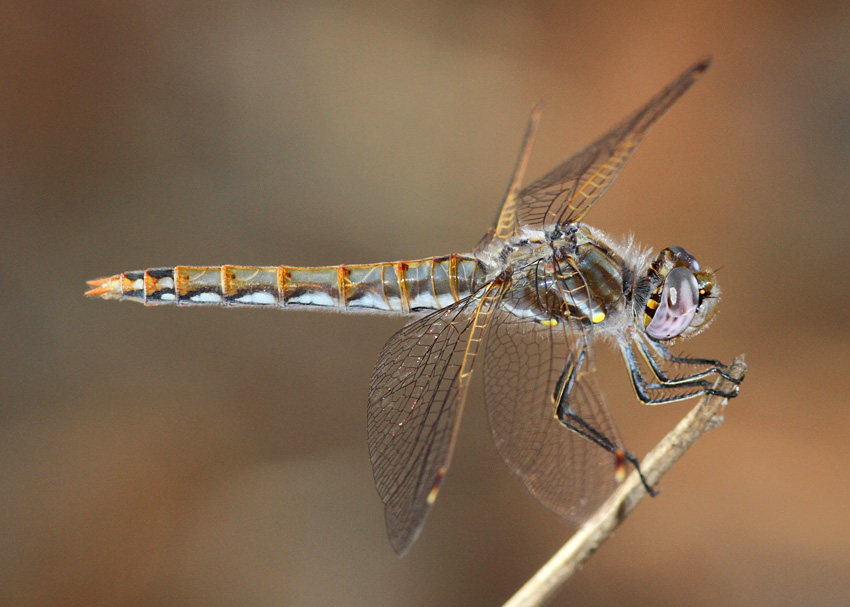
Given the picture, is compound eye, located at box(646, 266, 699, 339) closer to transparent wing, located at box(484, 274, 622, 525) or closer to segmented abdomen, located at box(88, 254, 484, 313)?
transparent wing, located at box(484, 274, 622, 525)

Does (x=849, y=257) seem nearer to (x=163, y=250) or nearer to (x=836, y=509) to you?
(x=836, y=509)

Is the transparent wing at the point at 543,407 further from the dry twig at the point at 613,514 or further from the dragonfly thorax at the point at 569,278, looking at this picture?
the dry twig at the point at 613,514

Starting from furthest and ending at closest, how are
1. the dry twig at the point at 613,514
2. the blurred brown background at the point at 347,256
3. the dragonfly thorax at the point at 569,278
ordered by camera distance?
the blurred brown background at the point at 347,256 → the dragonfly thorax at the point at 569,278 → the dry twig at the point at 613,514

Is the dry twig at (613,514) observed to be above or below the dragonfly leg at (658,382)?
below

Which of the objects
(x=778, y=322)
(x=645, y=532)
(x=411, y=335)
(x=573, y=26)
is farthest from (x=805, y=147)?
(x=411, y=335)

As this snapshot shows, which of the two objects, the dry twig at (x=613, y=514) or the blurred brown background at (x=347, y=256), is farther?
the blurred brown background at (x=347, y=256)

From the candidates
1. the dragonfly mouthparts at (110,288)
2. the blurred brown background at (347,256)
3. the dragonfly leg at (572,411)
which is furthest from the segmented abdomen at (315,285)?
the blurred brown background at (347,256)
